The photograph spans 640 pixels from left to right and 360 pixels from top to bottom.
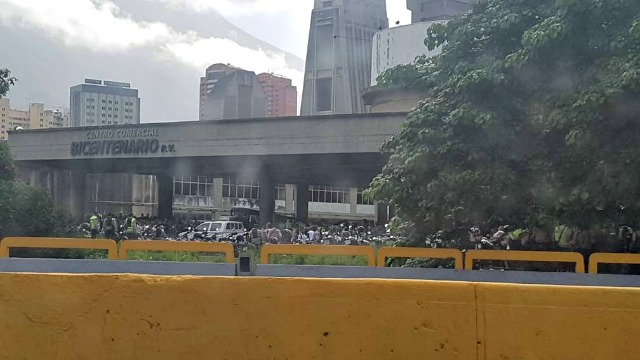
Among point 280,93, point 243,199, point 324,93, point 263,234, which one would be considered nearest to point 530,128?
point 263,234

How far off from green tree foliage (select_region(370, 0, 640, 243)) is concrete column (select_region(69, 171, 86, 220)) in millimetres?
32328

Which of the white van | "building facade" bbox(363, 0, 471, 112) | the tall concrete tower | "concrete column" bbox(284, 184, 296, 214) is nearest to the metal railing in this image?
the white van

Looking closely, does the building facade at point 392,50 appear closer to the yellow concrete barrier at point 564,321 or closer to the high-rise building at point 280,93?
the high-rise building at point 280,93

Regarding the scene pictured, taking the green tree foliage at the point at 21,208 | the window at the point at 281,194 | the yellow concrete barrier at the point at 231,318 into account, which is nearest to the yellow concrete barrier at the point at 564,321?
the yellow concrete barrier at the point at 231,318

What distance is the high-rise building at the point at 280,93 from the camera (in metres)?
67.7

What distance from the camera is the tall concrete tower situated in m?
69.2

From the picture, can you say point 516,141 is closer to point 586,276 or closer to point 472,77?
point 472,77

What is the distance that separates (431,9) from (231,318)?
180ft

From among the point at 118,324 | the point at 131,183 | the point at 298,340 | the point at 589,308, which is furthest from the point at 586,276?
the point at 131,183

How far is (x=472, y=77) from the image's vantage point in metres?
9.11

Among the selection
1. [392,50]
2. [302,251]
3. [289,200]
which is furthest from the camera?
[289,200]

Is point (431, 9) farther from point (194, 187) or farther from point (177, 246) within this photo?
point (177, 246)

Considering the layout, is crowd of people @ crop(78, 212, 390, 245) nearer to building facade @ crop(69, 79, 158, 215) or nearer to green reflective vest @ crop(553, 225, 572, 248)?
green reflective vest @ crop(553, 225, 572, 248)

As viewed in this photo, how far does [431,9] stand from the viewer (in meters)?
55.8
